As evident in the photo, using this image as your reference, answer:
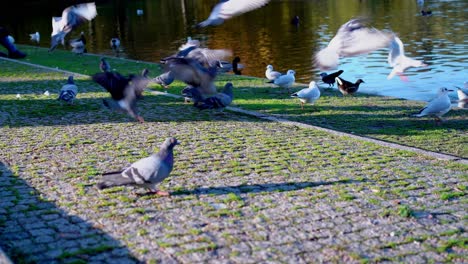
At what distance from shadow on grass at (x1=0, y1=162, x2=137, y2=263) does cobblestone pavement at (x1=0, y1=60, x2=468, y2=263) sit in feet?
0.04

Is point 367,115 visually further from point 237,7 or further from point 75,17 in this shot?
point 237,7

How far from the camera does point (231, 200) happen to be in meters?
6.86

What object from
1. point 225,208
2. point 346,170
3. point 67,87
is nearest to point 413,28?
point 67,87

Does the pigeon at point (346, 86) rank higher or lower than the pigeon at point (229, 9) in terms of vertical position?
lower

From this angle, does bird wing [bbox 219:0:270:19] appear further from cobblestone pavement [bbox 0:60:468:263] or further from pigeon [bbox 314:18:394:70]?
cobblestone pavement [bbox 0:60:468:263]

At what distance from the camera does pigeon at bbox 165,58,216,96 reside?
785 cm

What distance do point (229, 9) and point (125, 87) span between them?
149cm

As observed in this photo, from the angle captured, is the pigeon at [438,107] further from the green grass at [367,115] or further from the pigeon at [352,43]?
the pigeon at [352,43]

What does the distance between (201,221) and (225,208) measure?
45 centimetres

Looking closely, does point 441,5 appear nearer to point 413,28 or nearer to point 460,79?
point 413,28

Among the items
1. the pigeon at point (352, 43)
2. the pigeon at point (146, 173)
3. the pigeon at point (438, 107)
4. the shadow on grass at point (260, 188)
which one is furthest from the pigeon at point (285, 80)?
the pigeon at point (146, 173)

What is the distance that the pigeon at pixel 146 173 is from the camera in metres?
6.76

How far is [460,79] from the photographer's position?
17.6 metres

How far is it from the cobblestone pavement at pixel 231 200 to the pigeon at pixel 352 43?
4.64ft
